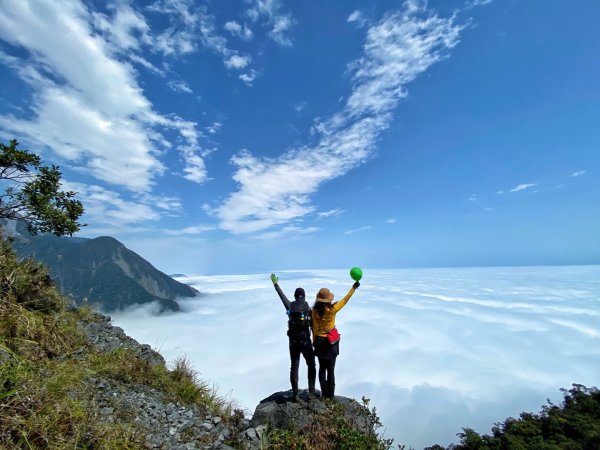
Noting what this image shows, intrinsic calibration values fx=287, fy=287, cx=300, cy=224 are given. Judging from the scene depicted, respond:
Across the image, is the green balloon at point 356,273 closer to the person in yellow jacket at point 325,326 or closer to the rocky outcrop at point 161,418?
the person in yellow jacket at point 325,326

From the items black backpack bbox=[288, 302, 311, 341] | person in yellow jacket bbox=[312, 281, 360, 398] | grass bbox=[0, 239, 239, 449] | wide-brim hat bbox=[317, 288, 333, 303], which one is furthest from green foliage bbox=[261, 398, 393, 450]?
wide-brim hat bbox=[317, 288, 333, 303]

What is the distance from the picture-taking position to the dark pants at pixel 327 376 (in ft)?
25.2

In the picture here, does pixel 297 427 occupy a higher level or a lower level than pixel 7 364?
lower

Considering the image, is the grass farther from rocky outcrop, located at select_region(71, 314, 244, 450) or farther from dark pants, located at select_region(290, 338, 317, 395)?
dark pants, located at select_region(290, 338, 317, 395)

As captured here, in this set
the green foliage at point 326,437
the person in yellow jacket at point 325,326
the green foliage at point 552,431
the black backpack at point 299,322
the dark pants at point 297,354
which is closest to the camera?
the green foliage at point 326,437

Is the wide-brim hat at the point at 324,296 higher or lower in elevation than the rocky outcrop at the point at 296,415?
higher

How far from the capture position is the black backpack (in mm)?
7289

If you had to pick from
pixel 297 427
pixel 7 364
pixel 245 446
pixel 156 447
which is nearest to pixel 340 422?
pixel 297 427

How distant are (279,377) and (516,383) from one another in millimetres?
159510

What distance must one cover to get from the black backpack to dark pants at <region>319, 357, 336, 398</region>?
99 cm

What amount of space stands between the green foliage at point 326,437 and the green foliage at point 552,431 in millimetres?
43351

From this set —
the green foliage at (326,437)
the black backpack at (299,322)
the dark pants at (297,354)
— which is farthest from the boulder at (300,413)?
the black backpack at (299,322)

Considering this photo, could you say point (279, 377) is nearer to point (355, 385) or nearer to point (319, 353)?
point (355, 385)

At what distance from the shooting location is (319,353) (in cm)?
764
